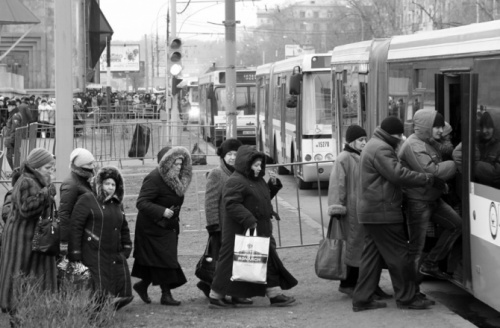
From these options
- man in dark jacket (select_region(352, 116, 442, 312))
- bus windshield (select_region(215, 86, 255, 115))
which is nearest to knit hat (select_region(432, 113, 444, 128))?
man in dark jacket (select_region(352, 116, 442, 312))

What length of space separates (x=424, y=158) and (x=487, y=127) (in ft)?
2.48

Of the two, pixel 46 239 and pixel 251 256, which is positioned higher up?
pixel 46 239

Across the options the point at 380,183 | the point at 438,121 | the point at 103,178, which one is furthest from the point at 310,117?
the point at 103,178

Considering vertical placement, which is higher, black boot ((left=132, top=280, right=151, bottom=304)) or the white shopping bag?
the white shopping bag

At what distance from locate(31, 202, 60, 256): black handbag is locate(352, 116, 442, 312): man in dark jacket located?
2588 millimetres

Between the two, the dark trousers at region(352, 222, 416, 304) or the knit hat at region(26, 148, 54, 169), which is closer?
the knit hat at region(26, 148, 54, 169)

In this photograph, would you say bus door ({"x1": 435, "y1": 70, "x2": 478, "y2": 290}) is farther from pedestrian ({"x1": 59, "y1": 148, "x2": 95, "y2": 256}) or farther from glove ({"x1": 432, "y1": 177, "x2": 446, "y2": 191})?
pedestrian ({"x1": 59, "y1": 148, "x2": 95, "y2": 256})

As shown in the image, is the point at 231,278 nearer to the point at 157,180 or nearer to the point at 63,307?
the point at 157,180

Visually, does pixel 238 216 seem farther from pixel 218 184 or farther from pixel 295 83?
pixel 295 83

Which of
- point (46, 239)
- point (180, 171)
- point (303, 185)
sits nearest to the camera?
point (46, 239)

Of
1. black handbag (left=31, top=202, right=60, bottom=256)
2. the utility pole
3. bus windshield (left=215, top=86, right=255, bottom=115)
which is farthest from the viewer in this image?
bus windshield (left=215, top=86, right=255, bottom=115)

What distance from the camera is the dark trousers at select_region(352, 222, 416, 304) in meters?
8.96

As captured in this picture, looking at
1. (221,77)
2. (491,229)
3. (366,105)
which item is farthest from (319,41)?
(491,229)

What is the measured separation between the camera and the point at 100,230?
8.60 metres
